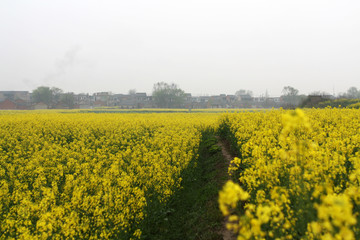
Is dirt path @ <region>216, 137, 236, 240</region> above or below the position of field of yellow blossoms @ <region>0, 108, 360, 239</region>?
below

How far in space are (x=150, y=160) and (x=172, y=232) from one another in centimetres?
251

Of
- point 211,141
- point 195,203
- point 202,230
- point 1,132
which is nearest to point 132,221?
point 202,230

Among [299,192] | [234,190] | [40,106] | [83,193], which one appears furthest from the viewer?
[40,106]

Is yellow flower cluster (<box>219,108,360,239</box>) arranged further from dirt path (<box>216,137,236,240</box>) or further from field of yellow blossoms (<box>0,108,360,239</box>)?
dirt path (<box>216,137,236,240</box>)

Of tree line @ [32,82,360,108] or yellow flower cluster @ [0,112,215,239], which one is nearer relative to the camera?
yellow flower cluster @ [0,112,215,239]

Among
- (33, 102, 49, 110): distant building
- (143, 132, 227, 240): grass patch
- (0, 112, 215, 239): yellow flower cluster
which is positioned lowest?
(143, 132, 227, 240): grass patch

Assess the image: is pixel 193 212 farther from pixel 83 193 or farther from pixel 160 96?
pixel 160 96

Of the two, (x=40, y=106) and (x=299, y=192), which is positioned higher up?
(x=40, y=106)

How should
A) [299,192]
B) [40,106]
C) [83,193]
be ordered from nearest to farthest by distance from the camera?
[299,192] < [83,193] < [40,106]

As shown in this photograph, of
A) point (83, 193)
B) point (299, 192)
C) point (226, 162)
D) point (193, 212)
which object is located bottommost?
point (193, 212)

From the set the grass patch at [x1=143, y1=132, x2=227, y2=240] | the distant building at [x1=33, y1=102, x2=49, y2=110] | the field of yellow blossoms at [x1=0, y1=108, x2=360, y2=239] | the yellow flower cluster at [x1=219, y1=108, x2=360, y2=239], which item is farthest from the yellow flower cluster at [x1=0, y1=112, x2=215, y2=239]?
the distant building at [x1=33, y1=102, x2=49, y2=110]

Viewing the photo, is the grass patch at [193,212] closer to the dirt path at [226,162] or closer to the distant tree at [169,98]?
the dirt path at [226,162]

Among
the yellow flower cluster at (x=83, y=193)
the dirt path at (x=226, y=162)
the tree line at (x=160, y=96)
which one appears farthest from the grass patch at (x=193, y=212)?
the tree line at (x=160, y=96)

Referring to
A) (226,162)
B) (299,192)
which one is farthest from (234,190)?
(226,162)
